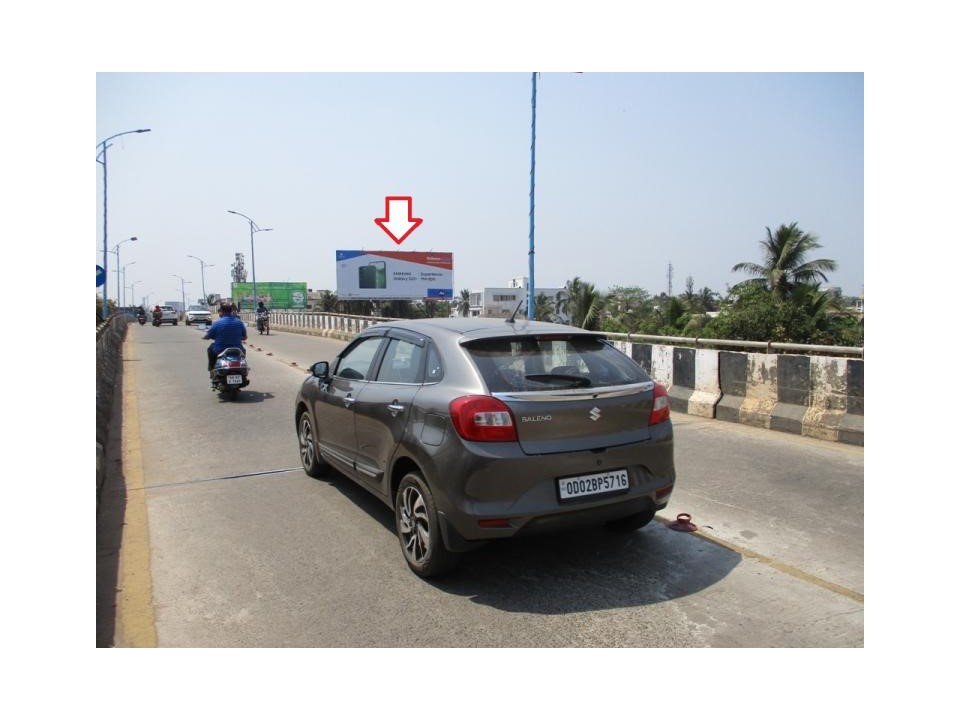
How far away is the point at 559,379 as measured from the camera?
4.07 meters

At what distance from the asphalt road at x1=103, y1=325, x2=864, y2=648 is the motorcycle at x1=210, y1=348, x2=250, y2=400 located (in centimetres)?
424

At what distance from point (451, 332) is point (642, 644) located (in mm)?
2157

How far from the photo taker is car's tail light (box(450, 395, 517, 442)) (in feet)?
12.4

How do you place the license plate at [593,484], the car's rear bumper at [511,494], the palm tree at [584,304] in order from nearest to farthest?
the car's rear bumper at [511,494] → the license plate at [593,484] → the palm tree at [584,304]

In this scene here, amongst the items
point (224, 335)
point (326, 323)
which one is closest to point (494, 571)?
point (224, 335)

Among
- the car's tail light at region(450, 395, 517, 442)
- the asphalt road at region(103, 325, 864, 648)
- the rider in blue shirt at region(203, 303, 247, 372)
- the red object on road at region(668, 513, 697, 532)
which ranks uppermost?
the rider in blue shirt at region(203, 303, 247, 372)

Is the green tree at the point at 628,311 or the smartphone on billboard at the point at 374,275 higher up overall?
the smartphone on billboard at the point at 374,275

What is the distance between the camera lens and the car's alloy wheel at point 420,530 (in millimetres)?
3941

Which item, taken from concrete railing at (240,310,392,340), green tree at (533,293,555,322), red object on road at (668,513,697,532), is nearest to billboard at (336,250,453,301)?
green tree at (533,293,555,322)

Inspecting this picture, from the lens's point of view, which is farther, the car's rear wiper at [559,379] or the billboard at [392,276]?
the billboard at [392,276]

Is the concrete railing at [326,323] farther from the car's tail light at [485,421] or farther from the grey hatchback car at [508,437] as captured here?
the car's tail light at [485,421]

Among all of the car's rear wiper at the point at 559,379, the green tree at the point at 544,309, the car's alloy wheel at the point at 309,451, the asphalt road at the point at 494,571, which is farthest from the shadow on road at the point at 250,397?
the green tree at the point at 544,309

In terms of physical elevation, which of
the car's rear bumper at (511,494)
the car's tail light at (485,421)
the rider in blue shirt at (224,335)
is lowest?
the car's rear bumper at (511,494)

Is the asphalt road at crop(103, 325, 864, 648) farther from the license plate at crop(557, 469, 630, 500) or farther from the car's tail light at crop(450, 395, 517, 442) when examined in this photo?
the car's tail light at crop(450, 395, 517, 442)
